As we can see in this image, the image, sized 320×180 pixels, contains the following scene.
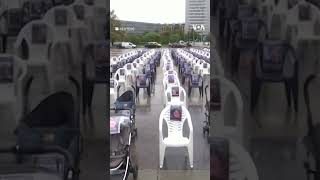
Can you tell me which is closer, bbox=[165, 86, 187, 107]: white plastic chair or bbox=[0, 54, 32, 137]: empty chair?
bbox=[0, 54, 32, 137]: empty chair

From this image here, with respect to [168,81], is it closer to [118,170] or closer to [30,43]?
[118,170]

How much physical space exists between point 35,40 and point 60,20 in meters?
0.21

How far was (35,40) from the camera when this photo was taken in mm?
3281

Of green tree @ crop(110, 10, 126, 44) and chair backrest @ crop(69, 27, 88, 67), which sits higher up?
green tree @ crop(110, 10, 126, 44)

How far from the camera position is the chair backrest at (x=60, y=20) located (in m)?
3.29

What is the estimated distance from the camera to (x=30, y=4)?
10.7 ft

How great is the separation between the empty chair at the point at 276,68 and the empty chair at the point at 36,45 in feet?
4.50

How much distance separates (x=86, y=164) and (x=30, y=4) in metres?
1.12

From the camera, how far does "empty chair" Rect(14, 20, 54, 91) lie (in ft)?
10.7

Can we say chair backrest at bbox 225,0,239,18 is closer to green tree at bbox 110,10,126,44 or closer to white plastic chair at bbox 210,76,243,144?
white plastic chair at bbox 210,76,243,144

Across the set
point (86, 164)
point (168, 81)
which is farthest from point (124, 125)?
→ point (168, 81)

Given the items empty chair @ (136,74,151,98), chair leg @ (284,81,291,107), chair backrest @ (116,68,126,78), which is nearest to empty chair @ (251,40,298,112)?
chair leg @ (284,81,291,107)

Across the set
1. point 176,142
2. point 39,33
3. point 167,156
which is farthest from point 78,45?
point 167,156

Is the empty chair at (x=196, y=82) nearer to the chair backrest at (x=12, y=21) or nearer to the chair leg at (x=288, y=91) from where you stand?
the chair leg at (x=288, y=91)
